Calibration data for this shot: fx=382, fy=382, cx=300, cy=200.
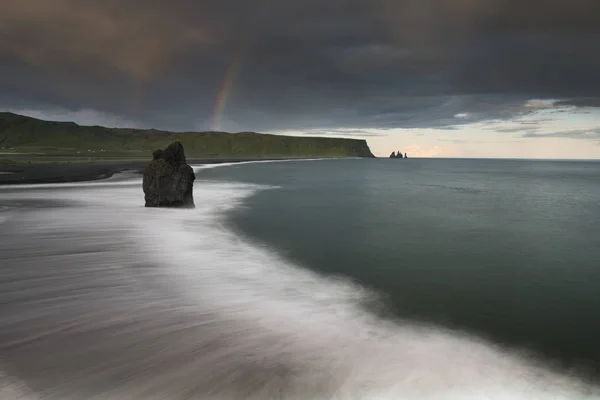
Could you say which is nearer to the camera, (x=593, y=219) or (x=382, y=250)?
(x=382, y=250)

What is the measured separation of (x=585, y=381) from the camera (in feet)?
25.0

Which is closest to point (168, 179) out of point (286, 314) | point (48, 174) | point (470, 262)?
point (286, 314)

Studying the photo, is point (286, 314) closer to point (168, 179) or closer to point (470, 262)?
point (470, 262)

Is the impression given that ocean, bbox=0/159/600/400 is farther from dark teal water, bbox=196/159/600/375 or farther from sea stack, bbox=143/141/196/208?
sea stack, bbox=143/141/196/208

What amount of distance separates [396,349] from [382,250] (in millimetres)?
11447

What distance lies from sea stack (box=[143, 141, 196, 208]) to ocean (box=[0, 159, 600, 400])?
251 inches

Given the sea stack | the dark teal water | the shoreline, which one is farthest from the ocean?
the shoreline

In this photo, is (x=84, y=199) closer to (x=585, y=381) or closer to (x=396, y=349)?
(x=396, y=349)

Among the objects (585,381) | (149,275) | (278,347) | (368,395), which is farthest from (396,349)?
(149,275)

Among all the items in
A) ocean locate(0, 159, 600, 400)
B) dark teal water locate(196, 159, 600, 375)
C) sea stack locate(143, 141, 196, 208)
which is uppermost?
sea stack locate(143, 141, 196, 208)

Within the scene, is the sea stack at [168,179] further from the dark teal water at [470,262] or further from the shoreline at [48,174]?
the shoreline at [48,174]

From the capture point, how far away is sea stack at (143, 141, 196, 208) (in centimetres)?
2788

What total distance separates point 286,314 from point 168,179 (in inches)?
841

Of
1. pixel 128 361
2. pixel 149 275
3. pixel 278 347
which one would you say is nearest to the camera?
pixel 128 361
